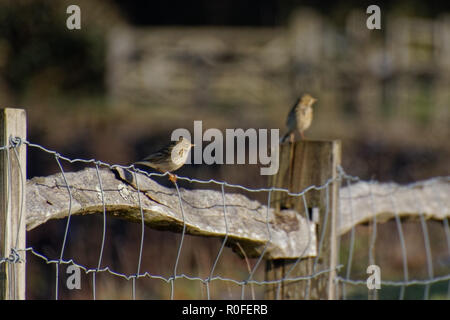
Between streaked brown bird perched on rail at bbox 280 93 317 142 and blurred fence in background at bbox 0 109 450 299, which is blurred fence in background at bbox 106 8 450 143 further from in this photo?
blurred fence in background at bbox 0 109 450 299

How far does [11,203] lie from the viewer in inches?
104

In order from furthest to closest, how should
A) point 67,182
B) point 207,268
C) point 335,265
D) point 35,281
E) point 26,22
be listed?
point 26,22
point 35,281
point 207,268
point 335,265
point 67,182

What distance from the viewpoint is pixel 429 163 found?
10633mm

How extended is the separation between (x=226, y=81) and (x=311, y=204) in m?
16.1

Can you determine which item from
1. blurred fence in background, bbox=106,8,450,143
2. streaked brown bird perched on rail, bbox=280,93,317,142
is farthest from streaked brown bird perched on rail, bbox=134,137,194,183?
blurred fence in background, bbox=106,8,450,143

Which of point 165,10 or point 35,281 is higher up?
point 165,10

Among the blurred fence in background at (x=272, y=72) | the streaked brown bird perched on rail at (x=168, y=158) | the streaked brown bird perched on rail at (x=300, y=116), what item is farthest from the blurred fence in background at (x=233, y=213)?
the blurred fence in background at (x=272, y=72)

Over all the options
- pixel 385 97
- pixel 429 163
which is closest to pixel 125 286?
pixel 429 163

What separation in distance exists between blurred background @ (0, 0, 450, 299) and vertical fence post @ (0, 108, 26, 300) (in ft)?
23.8

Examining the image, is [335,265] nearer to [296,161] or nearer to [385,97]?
[296,161]

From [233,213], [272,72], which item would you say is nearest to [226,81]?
[272,72]

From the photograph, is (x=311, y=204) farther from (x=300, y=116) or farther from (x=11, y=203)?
(x=300, y=116)

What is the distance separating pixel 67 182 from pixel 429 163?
333 inches

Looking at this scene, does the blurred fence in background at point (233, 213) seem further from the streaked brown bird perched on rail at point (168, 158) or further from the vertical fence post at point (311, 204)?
the streaked brown bird perched on rail at point (168, 158)
